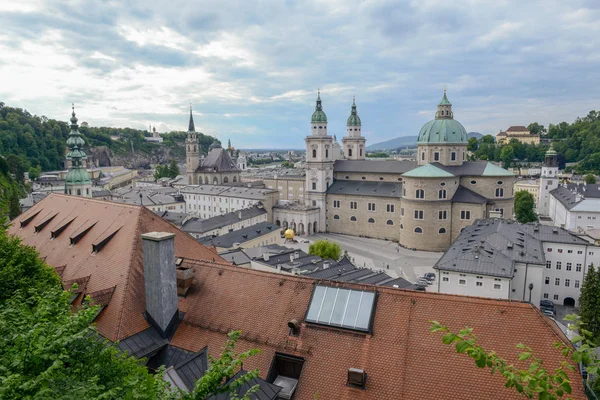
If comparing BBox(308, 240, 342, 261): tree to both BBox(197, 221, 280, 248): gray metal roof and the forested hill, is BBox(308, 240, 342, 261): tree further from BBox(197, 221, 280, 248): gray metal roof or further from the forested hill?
the forested hill

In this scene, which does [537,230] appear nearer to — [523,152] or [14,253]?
[14,253]

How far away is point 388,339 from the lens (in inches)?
430

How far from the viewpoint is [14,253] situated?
1487 cm

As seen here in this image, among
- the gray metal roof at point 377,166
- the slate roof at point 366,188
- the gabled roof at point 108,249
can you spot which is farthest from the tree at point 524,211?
the gabled roof at point 108,249

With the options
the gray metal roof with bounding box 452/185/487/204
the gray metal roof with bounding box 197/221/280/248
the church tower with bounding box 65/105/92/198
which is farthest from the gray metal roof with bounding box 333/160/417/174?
the church tower with bounding box 65/105/92/198

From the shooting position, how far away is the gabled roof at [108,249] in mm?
13633

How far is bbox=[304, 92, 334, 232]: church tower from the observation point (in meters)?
69.9

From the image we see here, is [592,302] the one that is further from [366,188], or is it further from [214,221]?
[214,221]

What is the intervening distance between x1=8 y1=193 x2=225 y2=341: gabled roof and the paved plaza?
1248 inches

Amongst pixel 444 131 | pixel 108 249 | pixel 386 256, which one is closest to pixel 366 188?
pixel 444 131

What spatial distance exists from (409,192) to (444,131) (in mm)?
13224

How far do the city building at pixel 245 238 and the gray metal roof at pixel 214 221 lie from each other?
5.17 metres

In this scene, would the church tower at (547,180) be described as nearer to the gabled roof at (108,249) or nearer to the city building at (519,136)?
the city building at (519,136)

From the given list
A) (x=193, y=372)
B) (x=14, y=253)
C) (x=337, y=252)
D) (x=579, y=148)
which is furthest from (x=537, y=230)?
(x=579, y=148)
